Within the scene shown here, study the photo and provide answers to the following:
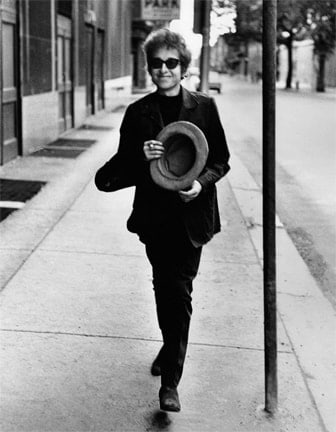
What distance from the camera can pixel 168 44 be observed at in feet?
12.2

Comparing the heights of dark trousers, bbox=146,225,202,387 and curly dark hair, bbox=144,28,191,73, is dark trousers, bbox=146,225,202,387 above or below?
below

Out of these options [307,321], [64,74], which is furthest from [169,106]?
Answer: [64,74]

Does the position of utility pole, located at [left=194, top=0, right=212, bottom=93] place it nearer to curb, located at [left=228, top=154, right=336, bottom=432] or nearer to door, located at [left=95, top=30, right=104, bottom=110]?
curb, located at [left=228, top=154, right=336, bottom=432]

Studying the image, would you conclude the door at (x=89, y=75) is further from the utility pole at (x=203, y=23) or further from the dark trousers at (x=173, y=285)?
the dark trousers at (x=173, y=285)

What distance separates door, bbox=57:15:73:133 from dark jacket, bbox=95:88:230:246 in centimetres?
1340

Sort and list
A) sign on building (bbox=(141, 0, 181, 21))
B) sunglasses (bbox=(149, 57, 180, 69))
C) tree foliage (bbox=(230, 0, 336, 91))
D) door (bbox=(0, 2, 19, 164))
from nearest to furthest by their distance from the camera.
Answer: sunglasses (bbox=(149, 57, 180, 69))
door (bbox=(0, 2, 19, 164))
sign on building (bbox=(141, 0, 181, 21))
tree foliage (bbox=(230, 0, 336, 91))

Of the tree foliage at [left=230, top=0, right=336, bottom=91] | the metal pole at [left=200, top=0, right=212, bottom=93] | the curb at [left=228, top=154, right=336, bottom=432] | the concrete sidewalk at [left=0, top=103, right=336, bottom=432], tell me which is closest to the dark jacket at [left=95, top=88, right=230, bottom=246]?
the concrete sidewalk at [left=0, top=103, right=336, bottom=432]

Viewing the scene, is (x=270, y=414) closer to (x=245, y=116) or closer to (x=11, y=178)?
(x=11, y=178)

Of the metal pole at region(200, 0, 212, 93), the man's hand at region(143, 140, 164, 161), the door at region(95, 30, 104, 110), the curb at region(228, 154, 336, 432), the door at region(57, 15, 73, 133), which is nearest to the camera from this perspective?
the man's hand at region(143, 140, 164, 161)

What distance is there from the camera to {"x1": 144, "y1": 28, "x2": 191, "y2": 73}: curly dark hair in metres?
3.74

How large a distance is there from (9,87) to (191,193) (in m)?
9.40

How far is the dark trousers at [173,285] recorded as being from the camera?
12.7 ft

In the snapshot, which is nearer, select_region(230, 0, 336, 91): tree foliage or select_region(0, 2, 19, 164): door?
select_region(0, 2, 19, 164): door

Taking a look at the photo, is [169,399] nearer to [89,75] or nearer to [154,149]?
[154,149]
